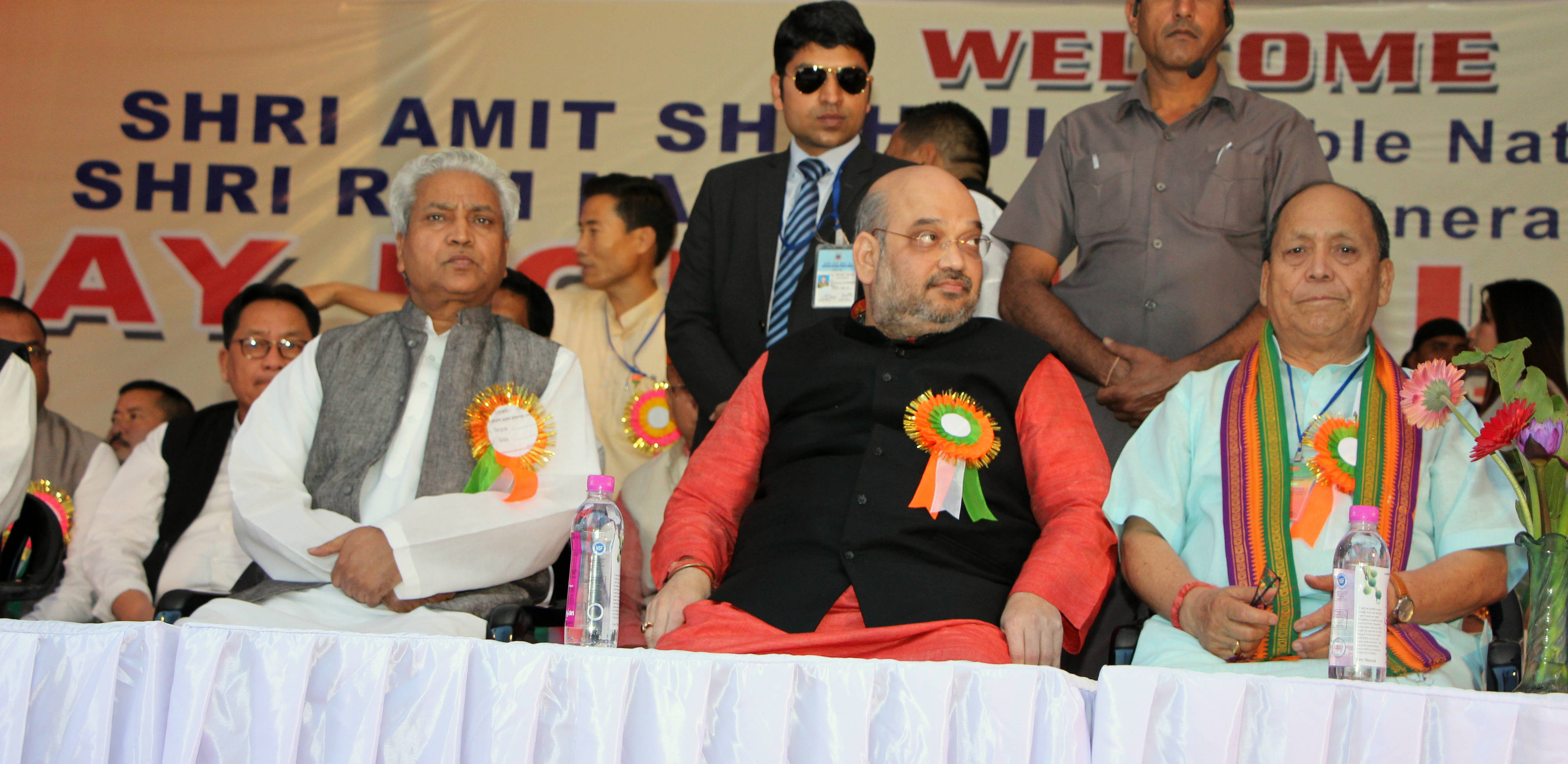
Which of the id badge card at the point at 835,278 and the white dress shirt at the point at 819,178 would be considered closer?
the id badge card at the point at 835,278

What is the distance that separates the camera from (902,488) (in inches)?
107

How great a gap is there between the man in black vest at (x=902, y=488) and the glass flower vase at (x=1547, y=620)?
734 mm

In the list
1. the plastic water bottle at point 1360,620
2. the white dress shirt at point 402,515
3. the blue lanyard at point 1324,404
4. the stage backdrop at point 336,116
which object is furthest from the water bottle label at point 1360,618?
the stage backdrop at point 336,116

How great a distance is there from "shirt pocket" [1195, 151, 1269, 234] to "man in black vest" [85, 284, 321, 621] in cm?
Result: 272

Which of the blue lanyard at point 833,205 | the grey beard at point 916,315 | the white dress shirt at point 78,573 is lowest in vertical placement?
the white dress shirt at point 78,573

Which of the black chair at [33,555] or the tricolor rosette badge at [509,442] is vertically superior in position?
the tricolor rosette badge at [509,442]

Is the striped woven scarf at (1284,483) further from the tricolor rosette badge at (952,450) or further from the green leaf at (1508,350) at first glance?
the tricolor rosette badge at (952,450)

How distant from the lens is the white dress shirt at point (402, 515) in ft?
9.69

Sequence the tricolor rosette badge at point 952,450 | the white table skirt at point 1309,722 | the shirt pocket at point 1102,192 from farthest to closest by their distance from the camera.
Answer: the shirt pocket at point 1102,192
the tricolor rosette badge at point 952,450
the white table skirt at point 1309,722

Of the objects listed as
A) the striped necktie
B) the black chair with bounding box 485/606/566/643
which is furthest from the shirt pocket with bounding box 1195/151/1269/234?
the black chair with bounding box 485/606/566/643

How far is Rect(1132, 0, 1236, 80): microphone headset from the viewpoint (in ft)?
11.6

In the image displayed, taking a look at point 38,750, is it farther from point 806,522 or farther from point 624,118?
point 624,118

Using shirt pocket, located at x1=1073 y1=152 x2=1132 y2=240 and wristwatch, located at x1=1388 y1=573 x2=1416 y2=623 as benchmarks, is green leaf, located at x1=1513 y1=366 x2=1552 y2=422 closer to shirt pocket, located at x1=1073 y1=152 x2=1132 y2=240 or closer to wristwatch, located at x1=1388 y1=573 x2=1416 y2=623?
wristwatch, located at x1=1388 y1=573 x2=1416 y2=623

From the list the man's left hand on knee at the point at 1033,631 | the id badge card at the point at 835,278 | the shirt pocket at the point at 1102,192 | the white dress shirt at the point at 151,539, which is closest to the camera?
the man's left hand on knee at the point at 1033,631
